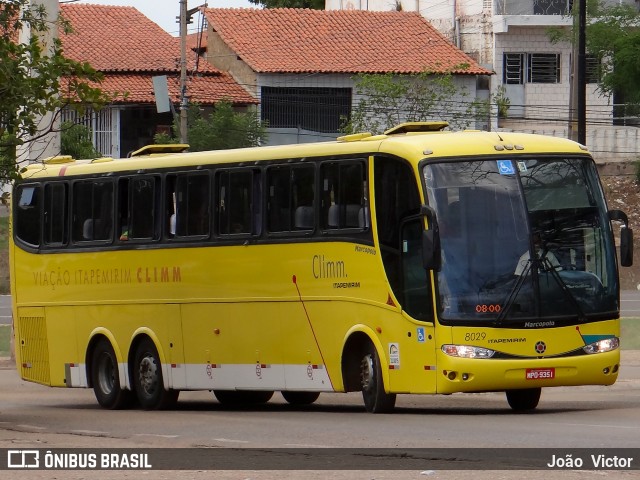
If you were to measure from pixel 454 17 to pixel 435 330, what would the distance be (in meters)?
47.4

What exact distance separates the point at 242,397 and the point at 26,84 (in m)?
6.86

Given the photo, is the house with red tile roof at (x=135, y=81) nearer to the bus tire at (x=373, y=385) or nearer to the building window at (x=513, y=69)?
the building window at (x=513, y=69)

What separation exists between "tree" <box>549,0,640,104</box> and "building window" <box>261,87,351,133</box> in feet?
26.8

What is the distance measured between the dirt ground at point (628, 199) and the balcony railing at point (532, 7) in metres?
6.42

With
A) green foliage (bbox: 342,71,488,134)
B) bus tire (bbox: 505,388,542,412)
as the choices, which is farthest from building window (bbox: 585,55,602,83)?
bus tire (bbox: 505,388,542,412)

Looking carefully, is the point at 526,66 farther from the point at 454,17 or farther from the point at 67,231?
the point at 67,231

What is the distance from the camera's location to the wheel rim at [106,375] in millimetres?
23562

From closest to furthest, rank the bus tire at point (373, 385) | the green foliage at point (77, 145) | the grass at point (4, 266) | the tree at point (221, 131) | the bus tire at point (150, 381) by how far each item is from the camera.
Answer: the bus tire at point (373, 385) → the bus tire at point (150, 381) → the grass at point (4, 266) → the green foliage at point (77, 145) → the tree at point (221, 131)

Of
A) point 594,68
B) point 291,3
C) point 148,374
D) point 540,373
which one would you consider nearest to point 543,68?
point 594,68

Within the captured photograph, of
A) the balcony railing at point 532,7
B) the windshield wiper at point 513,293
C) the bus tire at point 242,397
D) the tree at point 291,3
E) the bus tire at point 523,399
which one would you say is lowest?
the bus tire at point 242,397

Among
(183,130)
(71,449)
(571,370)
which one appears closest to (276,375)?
(571,370)

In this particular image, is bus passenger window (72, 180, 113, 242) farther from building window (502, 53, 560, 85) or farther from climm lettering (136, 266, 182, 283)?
building window (502, 53, 560, 85)

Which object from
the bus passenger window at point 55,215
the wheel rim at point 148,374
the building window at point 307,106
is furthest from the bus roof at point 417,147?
the building window at point 307,106

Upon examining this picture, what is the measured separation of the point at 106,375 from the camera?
23641 millimetres
